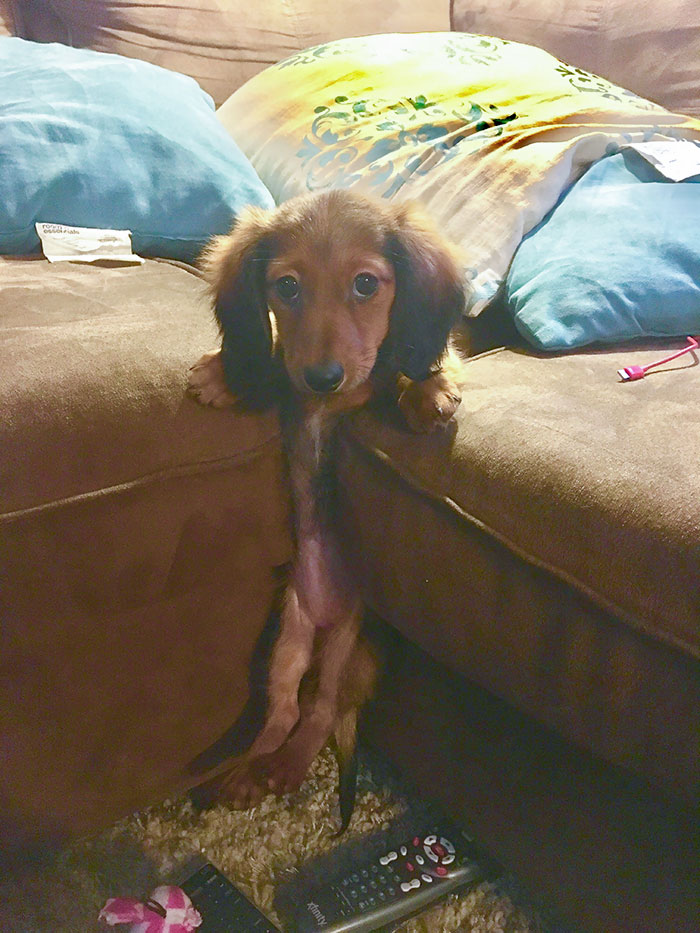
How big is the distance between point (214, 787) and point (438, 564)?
19.8 inches

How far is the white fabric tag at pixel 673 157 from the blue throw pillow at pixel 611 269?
16 millimetres

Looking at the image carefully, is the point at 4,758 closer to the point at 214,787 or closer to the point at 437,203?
the point at 214,787

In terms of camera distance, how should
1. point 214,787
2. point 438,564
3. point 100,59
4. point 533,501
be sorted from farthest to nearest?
point 100,59 → point 214,787 → point 438,564 → point 533,501

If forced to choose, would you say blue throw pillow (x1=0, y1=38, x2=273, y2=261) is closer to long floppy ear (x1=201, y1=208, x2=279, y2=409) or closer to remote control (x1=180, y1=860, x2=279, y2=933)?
long floppy ear (x1=201, y1=208, x2=279, y2=409)

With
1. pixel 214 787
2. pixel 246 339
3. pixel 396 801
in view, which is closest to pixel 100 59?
pixel 246 339

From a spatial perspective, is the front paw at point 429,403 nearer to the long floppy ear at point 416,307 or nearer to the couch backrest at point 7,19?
the long floppy ear at point 416,307

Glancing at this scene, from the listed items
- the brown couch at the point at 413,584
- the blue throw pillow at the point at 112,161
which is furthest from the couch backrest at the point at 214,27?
the brown couch at the point at 413,584

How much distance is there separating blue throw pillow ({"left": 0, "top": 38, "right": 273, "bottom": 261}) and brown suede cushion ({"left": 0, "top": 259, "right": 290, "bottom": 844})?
0.69 feet

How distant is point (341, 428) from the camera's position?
99 cm

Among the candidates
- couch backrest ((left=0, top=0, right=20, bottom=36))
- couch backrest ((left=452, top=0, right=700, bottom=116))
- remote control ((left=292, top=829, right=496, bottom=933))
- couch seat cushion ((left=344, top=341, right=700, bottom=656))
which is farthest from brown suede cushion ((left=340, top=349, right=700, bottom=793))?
couch backrest ((left=0, top=0, right=20, bottom=36))

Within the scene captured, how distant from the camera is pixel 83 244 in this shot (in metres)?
1.24

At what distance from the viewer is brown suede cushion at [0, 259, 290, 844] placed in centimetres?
83

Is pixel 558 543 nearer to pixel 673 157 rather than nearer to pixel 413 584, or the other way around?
pixel 413 584

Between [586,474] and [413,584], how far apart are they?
260 millimetres
